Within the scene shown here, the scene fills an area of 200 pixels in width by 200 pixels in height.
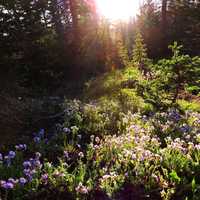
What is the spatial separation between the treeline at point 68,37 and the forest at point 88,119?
0.07 meters

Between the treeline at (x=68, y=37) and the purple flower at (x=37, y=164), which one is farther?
the treeline at (x=68, y=37)

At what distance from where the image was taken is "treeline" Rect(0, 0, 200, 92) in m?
15.8

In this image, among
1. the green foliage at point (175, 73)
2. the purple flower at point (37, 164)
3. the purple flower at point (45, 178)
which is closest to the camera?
the purple flower at point (45, 178)

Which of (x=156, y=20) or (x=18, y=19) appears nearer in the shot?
(x=18, y=19)

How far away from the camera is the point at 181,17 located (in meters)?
32.2

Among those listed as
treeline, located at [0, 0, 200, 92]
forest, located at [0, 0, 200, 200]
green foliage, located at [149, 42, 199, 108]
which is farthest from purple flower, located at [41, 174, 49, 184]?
treeline, located at [0, 0, 200, 92]

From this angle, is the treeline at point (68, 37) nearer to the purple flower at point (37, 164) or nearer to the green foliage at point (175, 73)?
the green foliage at point (175, 73)

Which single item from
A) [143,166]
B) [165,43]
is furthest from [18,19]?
[165,43]

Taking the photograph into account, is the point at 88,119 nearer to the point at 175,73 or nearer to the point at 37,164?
the point at 37,164

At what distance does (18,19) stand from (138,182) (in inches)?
463

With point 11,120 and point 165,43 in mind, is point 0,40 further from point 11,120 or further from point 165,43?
point 165,43

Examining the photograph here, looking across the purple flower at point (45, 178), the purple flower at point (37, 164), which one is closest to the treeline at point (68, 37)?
the purple flower at point (37, 164)

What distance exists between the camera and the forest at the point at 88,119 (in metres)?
5.64

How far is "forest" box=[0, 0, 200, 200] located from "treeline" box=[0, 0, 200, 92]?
0.07m
